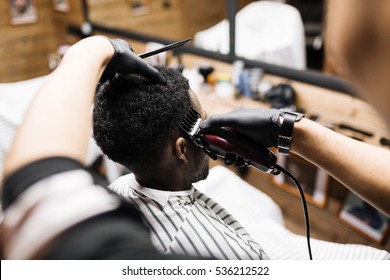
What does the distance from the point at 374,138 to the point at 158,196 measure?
47.2 inches

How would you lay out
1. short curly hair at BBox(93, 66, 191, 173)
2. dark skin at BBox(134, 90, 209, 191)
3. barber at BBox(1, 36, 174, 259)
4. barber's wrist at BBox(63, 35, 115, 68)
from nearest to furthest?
barber at BBox(1, 36, 174, 259)
barber's wrist at BBox(63, 35, 115, 68)
short curly hair at BBox(93, 66, 191, 173)
dark skin at BBox(134, 90, 209, 191)

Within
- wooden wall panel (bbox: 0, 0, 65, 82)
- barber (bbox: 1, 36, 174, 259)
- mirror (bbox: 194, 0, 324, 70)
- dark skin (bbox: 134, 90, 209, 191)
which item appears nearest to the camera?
barber (bbox: 1, 36, 174, 259)

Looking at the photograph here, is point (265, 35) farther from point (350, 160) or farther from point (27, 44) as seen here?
point (27, 44)

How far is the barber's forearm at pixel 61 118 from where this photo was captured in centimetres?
47

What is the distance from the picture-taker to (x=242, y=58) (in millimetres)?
2285

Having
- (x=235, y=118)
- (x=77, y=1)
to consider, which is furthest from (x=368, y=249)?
(x=77, y=1)

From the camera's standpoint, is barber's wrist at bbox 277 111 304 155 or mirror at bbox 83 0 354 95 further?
mirror at bbox 83 0 354 95

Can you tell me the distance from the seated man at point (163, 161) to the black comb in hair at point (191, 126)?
0.01m

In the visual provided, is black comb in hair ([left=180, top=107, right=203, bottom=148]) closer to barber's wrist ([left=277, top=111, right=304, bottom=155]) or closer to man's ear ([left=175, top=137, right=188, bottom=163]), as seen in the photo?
man's ear ([left=175, top=137, right=188, bottom=163])

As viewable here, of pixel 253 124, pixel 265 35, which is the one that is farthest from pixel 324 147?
pixel 265 35

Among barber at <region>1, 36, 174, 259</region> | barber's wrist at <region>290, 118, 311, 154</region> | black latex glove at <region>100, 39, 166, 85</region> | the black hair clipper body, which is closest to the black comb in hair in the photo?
the black hair clipper body

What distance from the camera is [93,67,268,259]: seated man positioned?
0.83m

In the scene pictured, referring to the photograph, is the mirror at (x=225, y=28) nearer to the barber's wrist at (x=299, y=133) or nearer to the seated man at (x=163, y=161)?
the barber's wrist at (x=299, y=133)

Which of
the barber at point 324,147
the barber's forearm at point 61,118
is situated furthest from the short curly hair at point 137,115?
the barber's forearm at point 61,118
